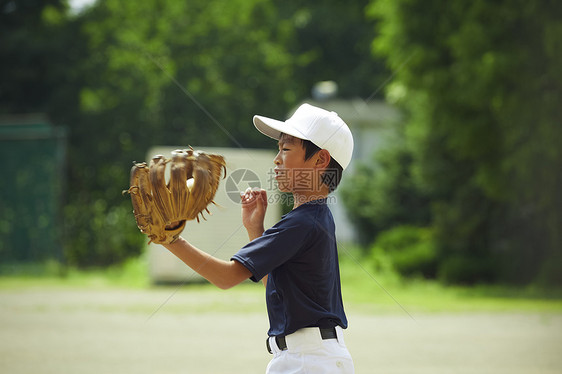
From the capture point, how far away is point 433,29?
16.6 metres

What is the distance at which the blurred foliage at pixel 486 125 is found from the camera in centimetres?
1546

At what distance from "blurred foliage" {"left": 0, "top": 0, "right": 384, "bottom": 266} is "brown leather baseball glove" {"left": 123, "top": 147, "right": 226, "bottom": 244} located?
18934mm

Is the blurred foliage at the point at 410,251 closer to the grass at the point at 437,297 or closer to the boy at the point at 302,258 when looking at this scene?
the grass at the point at 437,297

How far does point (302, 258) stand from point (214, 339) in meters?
6.88

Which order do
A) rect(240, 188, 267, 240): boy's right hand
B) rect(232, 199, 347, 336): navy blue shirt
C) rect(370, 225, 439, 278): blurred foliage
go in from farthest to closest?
rect(370, 225, 439, 278): blurred foliage
rect(240, 188, 267, 240): boy's right hand
rect(232, 199, 347, 336): navy blue shirt

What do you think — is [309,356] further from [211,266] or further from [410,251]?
[410,251]

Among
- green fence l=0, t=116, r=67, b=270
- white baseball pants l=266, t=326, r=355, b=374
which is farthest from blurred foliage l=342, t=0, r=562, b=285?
white baseball pants l=266, t=326, r=355, b=374

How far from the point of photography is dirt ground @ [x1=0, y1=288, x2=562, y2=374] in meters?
7.85

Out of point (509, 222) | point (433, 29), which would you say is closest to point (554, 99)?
point (433, 29)

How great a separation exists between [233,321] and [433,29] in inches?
347

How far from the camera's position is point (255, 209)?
3.29m

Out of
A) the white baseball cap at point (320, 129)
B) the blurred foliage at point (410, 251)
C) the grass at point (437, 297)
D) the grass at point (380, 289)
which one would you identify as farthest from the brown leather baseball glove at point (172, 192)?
the blurred foliage at point (410, 251)

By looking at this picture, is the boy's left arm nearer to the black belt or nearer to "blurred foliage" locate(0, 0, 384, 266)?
the black belt

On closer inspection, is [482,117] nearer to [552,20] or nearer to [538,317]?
[552,20]
